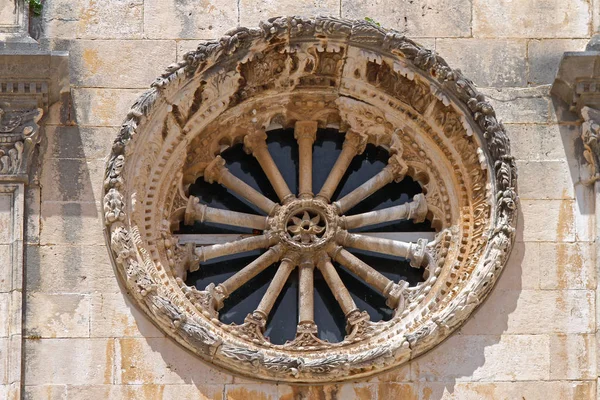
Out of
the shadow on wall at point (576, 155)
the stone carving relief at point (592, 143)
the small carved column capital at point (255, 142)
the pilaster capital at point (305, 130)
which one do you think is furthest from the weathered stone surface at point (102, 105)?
the stone carving relief at point (592, 143)

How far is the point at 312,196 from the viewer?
57.7 ft

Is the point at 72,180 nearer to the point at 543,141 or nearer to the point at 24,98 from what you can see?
the point at 24,98

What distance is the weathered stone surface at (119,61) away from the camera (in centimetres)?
1745

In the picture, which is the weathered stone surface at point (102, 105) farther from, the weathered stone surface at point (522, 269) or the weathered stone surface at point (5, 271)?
the weathered stone surface at point (522, 269)

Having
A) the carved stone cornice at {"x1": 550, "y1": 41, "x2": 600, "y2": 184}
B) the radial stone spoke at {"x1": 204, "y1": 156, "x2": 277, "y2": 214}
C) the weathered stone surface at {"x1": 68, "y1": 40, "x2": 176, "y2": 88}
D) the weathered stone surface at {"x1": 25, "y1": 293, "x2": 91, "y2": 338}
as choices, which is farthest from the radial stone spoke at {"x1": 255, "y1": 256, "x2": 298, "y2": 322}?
the carved stone cornice at {"x1": 550, "y1": 41, "x2": 600, "y2": 184}

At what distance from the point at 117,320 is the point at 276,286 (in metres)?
1.43

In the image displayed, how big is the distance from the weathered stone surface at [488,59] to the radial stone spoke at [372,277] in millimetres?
1861

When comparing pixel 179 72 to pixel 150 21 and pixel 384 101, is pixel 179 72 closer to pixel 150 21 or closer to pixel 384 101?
pixel 150 21

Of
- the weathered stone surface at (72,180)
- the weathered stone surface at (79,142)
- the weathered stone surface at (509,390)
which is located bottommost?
the weathered stone surface at (509,390)

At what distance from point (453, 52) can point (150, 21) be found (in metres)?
2.63

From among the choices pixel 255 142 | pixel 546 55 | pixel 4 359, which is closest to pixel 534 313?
pixel 546 55

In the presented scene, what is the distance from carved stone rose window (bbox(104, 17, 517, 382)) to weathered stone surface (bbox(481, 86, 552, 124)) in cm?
28

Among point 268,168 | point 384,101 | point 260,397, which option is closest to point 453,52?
point 384,101

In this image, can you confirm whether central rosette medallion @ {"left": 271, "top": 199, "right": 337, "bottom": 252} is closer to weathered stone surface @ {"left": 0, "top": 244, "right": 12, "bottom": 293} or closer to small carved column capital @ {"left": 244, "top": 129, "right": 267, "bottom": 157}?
small carved column capital @ {"left": 244, "top": 129, "right": 267, "bottom": 157}
